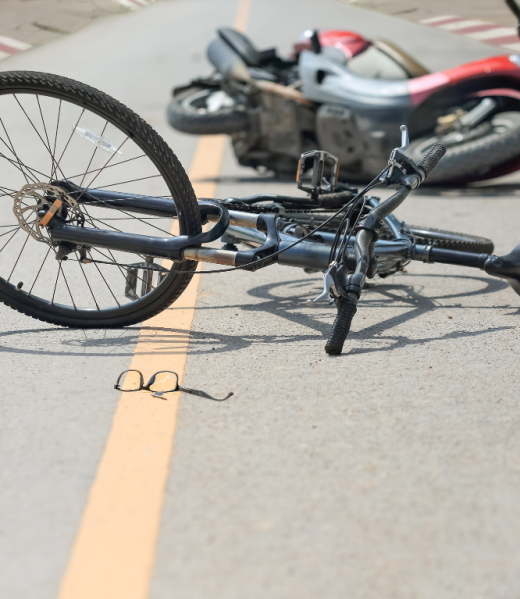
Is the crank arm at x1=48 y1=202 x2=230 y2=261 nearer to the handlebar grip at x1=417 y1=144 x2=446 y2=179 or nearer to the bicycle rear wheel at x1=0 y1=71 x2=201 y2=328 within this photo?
the bicycle rear wheel at x1=0 y1=71 x2=201 y2=328

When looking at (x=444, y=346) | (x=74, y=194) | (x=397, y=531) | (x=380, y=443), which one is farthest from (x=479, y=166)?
(x=397, y=531)

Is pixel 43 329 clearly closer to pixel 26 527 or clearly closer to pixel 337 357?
pixel 337 357

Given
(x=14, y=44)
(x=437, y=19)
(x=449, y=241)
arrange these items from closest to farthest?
(x=449, y=241) < (x=14, y=44) < (x=437, y=19)

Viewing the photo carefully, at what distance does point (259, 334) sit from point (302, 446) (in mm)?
1121

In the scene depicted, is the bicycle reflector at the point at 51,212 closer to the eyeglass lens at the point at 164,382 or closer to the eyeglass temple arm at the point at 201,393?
the eyeglass lens at the point at 164,382

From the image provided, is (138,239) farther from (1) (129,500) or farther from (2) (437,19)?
(2) (437,19)

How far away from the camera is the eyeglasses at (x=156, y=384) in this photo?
2926mm

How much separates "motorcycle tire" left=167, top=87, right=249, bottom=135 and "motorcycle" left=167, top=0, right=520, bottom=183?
1cm

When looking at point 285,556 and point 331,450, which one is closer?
point 285,556

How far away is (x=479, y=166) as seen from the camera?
663 cm

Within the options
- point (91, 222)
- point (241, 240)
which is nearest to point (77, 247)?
point (91, 222)

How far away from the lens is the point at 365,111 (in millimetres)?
6863

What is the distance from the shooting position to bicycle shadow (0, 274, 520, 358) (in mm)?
3412

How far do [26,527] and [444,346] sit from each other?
1892 millimetres
